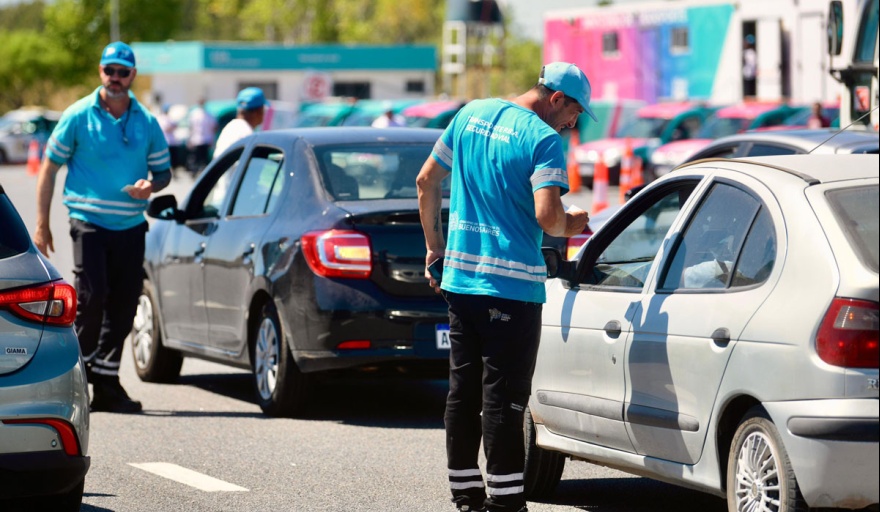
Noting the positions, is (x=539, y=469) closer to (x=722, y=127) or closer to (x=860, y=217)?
(x=860, y=217)

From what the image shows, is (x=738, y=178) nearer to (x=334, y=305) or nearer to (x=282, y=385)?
(x=334, y=305)

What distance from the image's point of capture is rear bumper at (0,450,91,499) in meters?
5.54

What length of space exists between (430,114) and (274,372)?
31138 mm

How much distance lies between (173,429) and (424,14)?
108661mm

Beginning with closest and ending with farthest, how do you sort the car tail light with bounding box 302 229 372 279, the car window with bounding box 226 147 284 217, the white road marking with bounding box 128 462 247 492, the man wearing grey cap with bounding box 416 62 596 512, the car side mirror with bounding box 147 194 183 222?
the man wearing grey cap with bounding box 416 62 596 512 < the white road marking with bounding box 128 462 247 492 < the car tail light with bounding box 302 229 372 279 < the car window with bounding box 226 147 284 217 < the car side mirror with bounding box 147 194 183 222

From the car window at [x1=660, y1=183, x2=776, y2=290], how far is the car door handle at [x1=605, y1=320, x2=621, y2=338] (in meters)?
0.25

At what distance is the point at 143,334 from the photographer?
10828 mm

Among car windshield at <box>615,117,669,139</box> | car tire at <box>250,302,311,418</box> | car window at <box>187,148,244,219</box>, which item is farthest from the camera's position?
car windshield at <box>615,117,669,139</box>

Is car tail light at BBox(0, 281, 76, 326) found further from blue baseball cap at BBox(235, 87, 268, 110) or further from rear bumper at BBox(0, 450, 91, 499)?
blue baseball cap at BBox(235, 87, 268, 110)

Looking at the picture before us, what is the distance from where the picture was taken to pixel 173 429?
870cm

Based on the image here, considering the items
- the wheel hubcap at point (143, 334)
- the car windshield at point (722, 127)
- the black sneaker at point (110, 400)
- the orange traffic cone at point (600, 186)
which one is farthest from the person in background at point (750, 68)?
the black sneaker at point (110, 400)

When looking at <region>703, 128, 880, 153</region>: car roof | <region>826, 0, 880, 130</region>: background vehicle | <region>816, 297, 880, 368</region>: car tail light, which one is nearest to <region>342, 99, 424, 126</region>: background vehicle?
<region>826, 0, 880, 130</region>: background vehicle

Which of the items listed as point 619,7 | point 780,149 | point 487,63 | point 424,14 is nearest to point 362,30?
point 424,14

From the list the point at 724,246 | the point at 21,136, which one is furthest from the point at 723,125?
the point at 21,136
